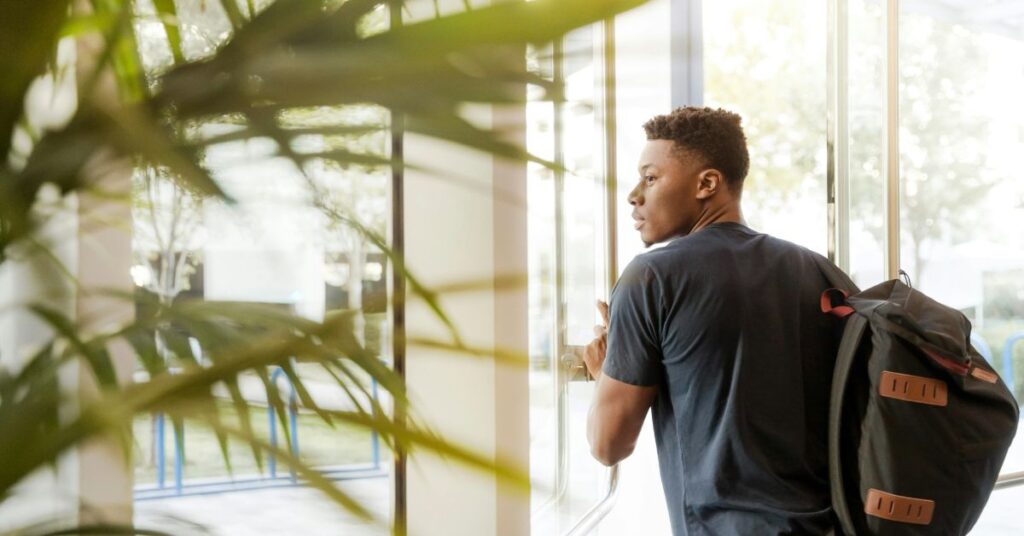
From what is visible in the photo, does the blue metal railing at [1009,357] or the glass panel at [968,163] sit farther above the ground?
the glass panel at [968,163]

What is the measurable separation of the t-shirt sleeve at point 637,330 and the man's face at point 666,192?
0.21 meters

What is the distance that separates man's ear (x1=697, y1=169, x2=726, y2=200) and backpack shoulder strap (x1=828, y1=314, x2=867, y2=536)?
1.20 ft

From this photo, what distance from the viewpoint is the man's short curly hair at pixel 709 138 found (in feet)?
6.26

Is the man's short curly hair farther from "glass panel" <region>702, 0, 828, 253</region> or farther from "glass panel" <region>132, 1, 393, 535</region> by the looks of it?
"glass panel" <region>702, 0, 828, 253</region>

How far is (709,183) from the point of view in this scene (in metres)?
1.88

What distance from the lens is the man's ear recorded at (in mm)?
1870

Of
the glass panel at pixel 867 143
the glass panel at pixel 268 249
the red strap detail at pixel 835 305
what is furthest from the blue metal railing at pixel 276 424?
the glass panel at pixel 867 143

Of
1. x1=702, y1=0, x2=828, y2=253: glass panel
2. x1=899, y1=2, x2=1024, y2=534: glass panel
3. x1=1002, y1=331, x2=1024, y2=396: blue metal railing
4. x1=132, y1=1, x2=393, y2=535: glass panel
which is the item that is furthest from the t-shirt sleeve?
x1=1002, y1=331, x2=1024, y2=396: blue metal railing

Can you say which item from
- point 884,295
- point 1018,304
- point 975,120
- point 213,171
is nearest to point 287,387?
point 213,171

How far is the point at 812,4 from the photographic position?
3.78 meters

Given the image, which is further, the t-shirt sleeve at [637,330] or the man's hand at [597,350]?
the man's hand at [597,350]

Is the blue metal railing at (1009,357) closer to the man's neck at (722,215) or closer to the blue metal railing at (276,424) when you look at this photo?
the man's neck at (722,215)

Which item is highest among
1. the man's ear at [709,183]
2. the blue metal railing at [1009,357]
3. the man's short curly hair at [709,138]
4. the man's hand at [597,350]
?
the man's short curly hair at [709,138]

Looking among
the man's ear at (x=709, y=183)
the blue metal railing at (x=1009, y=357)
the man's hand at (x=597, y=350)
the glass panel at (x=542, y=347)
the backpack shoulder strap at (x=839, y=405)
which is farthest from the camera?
the blue metal railing at (x=1009, y=357)
